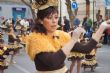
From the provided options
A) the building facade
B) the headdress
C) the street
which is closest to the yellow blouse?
the headdress

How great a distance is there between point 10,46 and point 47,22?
10279mm

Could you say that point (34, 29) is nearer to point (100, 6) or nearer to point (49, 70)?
point (49, 70)

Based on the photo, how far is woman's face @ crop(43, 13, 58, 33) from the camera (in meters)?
3.23

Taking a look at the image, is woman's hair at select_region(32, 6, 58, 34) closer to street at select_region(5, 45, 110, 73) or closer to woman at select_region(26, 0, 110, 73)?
woman at select_region(26, 0, 110, 73)

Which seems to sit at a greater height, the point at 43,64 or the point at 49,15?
the point at 49,15

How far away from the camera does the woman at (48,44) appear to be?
10.2ft

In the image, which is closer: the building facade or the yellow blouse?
the yellow blouse

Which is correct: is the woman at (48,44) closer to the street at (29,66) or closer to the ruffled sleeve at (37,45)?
the ruffled sleeve at (37,45)

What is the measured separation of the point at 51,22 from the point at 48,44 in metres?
0.19

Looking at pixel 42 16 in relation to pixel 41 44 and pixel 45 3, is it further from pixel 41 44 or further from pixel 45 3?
pixel 41 44

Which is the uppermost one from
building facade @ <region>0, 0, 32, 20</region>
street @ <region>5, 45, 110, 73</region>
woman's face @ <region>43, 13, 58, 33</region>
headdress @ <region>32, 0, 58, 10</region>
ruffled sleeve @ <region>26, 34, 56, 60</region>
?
headdress @ <region>32, 0, 58, 10</region>

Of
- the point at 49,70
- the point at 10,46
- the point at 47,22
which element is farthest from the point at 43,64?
the point at 10,46

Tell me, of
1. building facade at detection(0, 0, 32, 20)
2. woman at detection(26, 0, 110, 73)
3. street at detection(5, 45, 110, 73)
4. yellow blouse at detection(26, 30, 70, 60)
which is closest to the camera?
woman at detection(26, 0, 110, 73)

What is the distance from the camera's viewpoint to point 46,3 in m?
3.29
